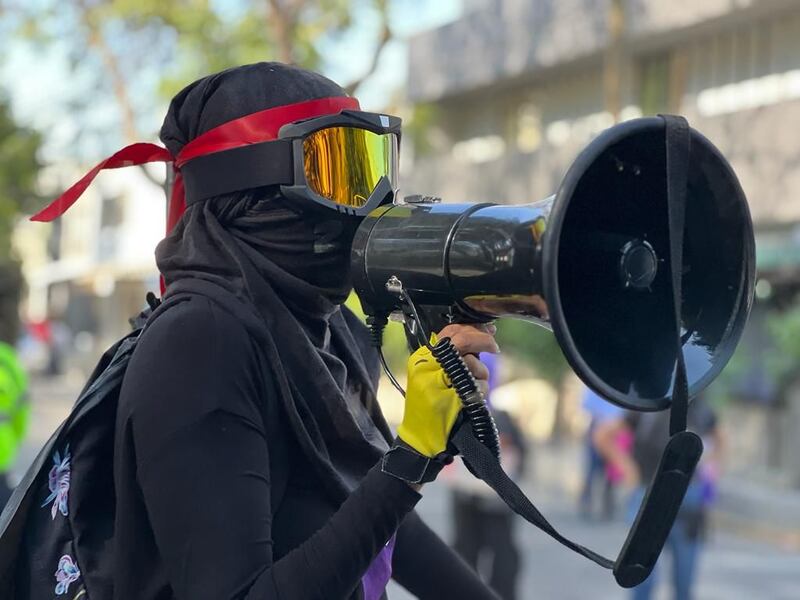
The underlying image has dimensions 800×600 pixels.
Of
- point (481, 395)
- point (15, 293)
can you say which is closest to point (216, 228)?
point (481, 395)

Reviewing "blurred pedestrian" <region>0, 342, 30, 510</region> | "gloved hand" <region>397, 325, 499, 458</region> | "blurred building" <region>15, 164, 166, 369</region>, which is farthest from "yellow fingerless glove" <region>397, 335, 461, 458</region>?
"blurred building" <region>15, 164, 166, 369</region>

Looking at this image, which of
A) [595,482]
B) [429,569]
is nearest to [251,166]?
[429,569]

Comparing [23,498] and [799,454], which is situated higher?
[23,498]

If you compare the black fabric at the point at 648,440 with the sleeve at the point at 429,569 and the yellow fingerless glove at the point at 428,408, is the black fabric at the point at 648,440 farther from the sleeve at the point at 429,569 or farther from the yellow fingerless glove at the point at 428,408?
the yellow fingerless glove at the point at 428,408

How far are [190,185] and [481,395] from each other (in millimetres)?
584

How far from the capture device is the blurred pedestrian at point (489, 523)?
5.65 m

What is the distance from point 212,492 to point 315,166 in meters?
0.52

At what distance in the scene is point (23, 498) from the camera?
5.60ft

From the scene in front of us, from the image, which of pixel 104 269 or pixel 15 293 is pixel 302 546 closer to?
pixel 15 293

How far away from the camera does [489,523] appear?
5.72 metres

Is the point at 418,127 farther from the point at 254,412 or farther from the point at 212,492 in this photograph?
the point at 212,492

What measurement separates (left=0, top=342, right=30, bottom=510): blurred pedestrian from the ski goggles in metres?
2.49

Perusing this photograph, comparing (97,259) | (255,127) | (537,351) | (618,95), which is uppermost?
(618,95)

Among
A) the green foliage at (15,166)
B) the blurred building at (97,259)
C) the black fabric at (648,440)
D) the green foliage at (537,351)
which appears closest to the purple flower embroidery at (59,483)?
the black fabric at (648,440)
